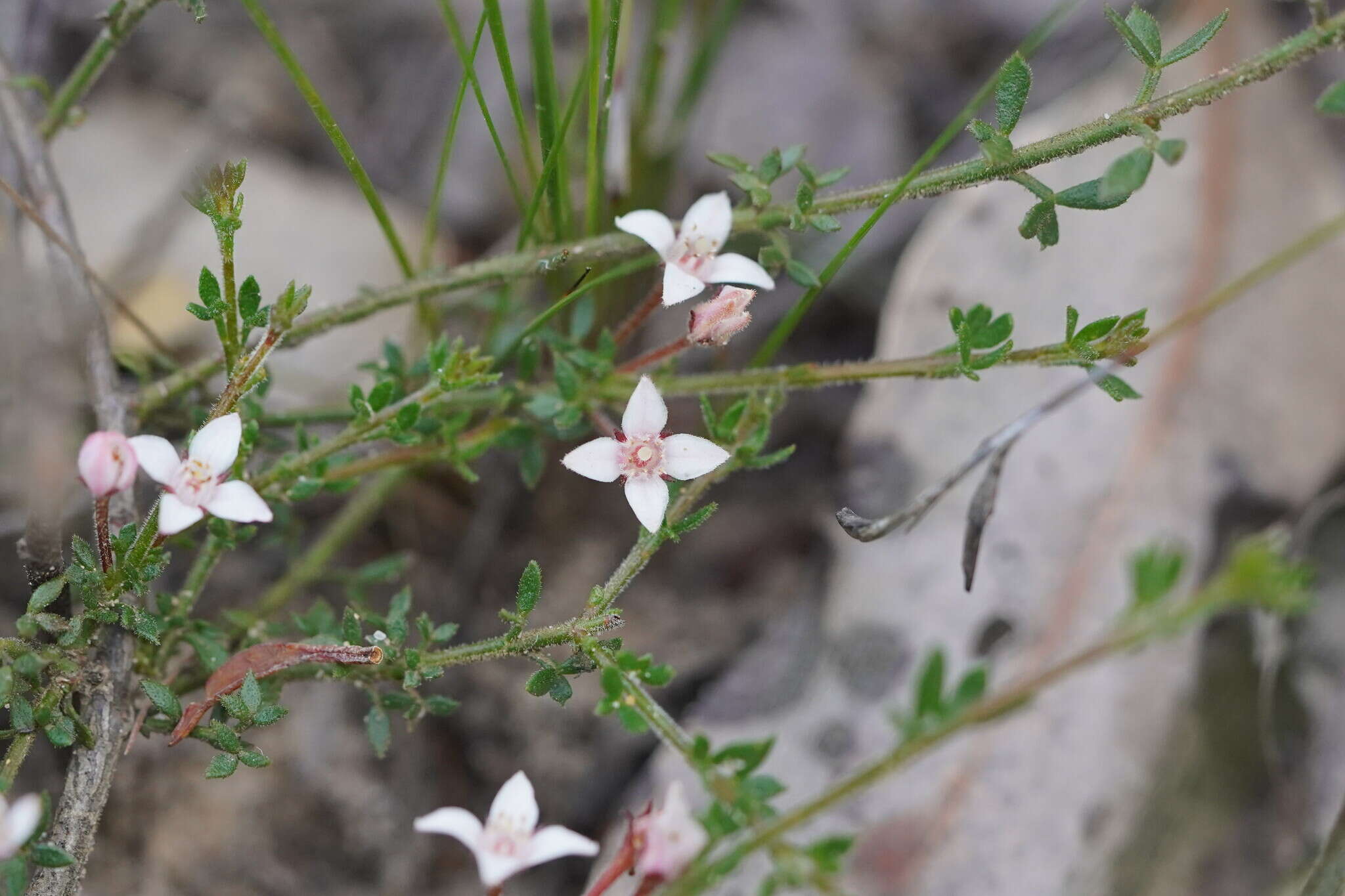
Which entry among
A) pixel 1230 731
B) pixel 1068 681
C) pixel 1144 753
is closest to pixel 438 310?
pixel 1068 681

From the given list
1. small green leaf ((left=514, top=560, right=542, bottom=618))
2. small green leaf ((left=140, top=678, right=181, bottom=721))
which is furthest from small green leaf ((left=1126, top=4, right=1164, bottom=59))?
small green leaf ((left=140, top=678, right=181, bottom=721))

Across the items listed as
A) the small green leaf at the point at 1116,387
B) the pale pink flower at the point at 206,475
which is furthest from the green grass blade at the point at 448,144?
the small green leaf at the point at 1116,387

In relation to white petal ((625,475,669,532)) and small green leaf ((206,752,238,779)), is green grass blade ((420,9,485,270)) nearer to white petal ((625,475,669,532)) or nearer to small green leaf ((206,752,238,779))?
white petal ((625,475,669,532))

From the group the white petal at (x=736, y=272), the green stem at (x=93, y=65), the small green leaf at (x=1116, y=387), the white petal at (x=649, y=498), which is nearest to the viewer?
the white petal at (x=649, y=498)

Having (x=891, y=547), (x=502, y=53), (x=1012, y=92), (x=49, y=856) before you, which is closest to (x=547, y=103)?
(x=502, y=53)

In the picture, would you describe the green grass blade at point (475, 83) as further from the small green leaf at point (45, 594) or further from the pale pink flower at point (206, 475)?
the small green leaf at point (45, 594)
